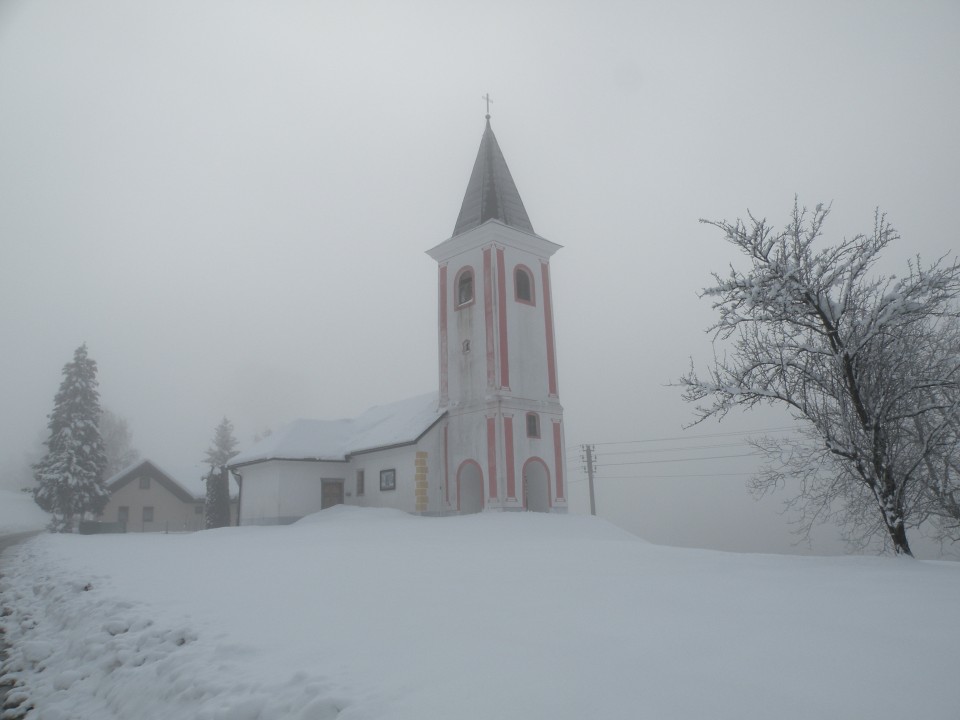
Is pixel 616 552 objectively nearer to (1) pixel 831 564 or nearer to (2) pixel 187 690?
(1) pixel 831 564

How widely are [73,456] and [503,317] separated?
31.1 m

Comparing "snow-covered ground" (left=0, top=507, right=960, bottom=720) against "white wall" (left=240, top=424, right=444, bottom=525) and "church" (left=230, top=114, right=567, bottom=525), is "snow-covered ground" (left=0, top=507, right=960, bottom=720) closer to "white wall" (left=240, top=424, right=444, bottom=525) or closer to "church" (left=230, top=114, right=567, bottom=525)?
"church" (left=230, top=114, right=567, bottom=525)

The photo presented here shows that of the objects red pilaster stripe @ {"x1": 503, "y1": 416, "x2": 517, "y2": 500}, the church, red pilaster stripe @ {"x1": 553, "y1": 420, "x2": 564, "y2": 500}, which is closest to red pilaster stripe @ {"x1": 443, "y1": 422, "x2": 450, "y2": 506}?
→ the church

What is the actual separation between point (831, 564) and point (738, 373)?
342cm

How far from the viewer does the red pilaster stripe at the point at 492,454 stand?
81.2 ft

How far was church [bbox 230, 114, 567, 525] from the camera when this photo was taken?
85.1 ft

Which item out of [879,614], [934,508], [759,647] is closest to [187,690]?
[759,647]

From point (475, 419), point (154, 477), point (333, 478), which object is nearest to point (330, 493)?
point (333, 478)

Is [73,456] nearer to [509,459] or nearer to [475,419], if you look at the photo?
[475,419]

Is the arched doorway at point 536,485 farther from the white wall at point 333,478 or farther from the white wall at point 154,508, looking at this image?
the white wall at point 154,508

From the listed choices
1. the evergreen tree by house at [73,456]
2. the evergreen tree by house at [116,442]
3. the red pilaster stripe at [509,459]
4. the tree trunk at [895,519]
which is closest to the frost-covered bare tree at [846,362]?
the tree trunk at [895,519]

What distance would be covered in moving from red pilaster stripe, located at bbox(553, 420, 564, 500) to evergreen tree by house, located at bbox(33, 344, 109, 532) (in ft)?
104

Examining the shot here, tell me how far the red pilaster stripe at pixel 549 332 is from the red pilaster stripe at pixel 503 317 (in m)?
2.50

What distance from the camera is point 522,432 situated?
25.9 meters
